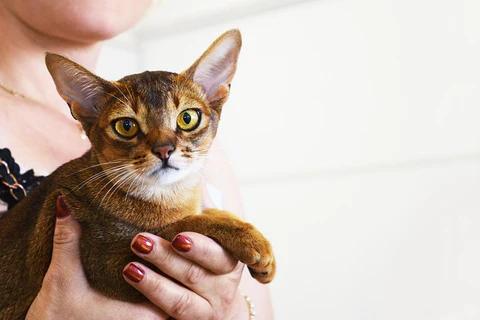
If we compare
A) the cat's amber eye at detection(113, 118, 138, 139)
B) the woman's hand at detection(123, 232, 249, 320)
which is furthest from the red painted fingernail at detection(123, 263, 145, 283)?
the cat's amber eye at detection(113, 118, 138, 139)

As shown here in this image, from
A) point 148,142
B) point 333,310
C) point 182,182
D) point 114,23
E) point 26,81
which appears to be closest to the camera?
point 148,142

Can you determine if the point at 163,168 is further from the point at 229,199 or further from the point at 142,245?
the point at 229,199

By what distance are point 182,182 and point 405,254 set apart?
1.48m

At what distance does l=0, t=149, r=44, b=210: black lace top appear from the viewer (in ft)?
4.20

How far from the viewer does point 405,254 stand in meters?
2.33

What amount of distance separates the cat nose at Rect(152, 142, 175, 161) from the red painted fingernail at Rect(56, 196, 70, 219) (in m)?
0.20

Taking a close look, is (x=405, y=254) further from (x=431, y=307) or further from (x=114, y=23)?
(x=114, y=23)

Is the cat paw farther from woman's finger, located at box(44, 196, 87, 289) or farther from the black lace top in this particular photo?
the black lace top

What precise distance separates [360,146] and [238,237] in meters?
1.46

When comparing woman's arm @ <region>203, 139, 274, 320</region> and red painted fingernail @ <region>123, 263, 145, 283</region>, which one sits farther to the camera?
woman's arm @ <region>203, 139, 274, 320</region>

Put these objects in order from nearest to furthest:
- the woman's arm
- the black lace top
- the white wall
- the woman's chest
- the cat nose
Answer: the cat nose
the black lace top
the woman's chest
the woman's arm
the white wall

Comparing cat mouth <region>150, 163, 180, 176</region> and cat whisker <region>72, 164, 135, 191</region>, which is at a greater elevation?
cat mouth <region>150, 163, 180, 176</region>

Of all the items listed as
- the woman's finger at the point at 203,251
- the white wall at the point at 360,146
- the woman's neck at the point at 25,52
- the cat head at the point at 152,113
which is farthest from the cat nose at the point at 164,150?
the white wall at the point at 360,146

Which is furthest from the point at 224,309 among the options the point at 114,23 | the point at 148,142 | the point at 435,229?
the point at 435,229
